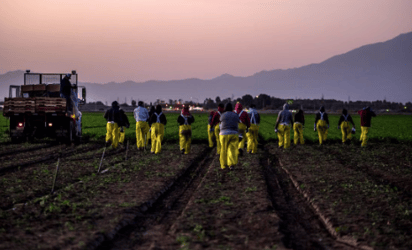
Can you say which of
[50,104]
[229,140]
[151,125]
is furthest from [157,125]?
[50,104]

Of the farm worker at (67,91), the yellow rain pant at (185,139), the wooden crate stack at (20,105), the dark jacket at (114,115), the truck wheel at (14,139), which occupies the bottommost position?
the truck wheel at (14,139)

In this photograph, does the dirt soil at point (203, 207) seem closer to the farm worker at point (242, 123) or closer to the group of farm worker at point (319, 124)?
the farm worker at point (242, 123)

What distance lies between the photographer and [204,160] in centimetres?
1675

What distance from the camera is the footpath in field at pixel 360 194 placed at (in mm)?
6625

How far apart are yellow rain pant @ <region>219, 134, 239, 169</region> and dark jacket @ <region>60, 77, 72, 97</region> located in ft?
36.4

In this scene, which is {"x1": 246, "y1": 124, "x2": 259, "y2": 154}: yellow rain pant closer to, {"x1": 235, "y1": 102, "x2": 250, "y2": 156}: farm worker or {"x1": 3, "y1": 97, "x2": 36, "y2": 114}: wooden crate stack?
{"x1": 235, "y1": 102, "x2": 250, "y2": 156}: farm worker

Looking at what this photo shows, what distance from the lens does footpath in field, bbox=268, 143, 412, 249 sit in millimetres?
6625

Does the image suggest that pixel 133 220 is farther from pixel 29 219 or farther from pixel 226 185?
pixel 226 185

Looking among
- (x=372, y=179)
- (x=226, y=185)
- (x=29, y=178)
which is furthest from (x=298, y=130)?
(x=29, y=178)

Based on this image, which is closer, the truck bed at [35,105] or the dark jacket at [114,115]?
the dark jacket at [114,115]

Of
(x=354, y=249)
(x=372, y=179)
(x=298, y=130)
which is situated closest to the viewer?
(x=354, y=249)

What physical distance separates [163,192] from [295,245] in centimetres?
435

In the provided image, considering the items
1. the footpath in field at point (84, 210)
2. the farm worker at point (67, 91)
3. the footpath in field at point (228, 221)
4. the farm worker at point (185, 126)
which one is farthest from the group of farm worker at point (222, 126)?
the farm worker at point (67, 91)

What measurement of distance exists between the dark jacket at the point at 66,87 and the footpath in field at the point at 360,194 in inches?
443
